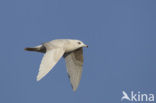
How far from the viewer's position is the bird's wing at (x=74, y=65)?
19.6 meters

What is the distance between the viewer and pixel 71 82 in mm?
19578

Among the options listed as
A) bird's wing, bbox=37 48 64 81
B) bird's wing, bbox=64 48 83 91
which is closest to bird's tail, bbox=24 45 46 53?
bird's wing, bbox=37 48 64 81

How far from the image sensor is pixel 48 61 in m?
16.7

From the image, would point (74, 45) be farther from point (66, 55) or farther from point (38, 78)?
point (38, 78)

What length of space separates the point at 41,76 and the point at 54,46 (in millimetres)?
2279

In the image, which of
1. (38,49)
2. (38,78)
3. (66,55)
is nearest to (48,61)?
(38,78)

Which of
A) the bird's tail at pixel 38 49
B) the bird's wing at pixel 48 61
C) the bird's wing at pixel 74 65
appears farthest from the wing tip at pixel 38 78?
the bird's wing at pixel 74 65

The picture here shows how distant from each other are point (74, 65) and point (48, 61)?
Answer: 3.23 meters

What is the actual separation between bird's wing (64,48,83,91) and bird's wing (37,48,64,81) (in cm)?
217

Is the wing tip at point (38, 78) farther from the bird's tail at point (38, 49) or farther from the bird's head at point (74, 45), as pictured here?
the bird's tail at point (38, 49)

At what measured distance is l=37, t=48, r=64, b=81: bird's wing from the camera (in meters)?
16.0

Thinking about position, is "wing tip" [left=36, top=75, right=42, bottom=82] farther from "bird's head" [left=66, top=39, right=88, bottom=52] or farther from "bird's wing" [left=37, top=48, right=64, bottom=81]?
"bird's head" [left=66, top=39, right=88, bottom=52]

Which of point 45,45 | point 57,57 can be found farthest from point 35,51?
point 57,57

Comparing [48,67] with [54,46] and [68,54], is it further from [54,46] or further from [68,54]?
[68,54]
